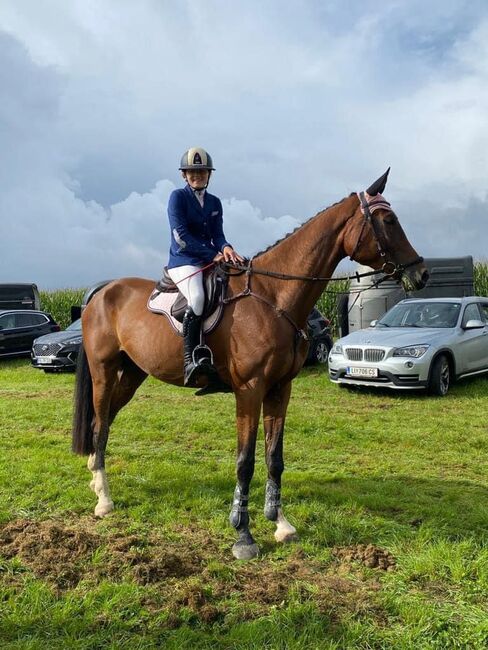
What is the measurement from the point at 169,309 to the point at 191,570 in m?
2.13

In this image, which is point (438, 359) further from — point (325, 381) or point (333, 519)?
point (333, 519)

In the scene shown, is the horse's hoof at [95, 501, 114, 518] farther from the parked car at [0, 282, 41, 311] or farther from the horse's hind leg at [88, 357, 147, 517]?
the parked car at [0, 282, 41, 311]

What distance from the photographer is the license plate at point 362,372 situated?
36.5 ft

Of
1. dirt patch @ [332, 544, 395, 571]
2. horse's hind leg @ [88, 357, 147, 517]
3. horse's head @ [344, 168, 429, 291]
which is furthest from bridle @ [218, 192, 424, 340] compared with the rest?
horse's hind leg @ [88, 357, 147, 517]

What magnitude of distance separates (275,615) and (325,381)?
10092 millimetres

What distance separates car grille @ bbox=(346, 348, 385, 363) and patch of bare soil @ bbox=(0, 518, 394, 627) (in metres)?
7.30

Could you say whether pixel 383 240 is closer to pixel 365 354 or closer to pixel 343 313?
pixel 365 354

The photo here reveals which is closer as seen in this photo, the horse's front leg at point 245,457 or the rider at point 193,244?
the horse's front leg at point 245,457

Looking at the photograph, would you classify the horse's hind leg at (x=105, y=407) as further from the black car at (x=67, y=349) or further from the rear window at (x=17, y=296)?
the rear window at (x=17, y=296)

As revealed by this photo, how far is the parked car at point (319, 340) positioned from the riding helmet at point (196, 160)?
36.1 ft

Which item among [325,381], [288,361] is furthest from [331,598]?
[325,381]

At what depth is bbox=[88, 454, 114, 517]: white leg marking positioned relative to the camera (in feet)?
16.3

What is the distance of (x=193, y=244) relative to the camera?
15.5 feet

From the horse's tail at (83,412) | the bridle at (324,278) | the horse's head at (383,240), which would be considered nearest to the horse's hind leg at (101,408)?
the horse's tail at (83,412)
